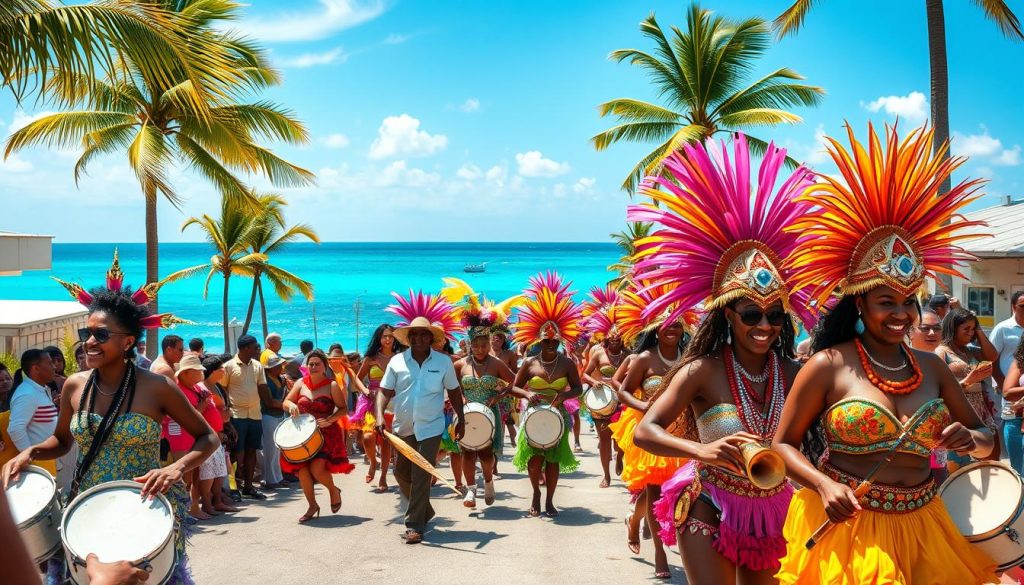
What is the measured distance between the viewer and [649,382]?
8.52 meters

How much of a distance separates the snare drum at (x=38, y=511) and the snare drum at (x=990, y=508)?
174 inches

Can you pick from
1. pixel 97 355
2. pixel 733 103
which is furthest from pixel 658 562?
pixel 733 103

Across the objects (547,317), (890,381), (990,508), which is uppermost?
(890,381)

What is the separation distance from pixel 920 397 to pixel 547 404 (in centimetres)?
730

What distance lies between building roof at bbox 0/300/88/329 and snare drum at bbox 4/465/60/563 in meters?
14.6

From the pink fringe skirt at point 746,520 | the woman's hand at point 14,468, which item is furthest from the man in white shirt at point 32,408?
the pink fringe skirt at point 746,520

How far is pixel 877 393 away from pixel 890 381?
0.08 m

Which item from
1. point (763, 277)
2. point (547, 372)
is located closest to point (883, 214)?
point (763, 277)

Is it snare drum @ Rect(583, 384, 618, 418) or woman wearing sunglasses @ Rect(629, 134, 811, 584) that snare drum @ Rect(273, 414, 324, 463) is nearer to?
snare drum @ Rect(583, 384, 618, 418)

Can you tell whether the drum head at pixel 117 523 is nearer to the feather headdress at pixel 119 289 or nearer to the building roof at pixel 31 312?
the feather headdress at pixel 119 289

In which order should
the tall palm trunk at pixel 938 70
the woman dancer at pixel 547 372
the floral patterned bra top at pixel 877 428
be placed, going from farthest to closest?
the tall palm trunk at pixel 938 70, the woman dancer at pixel 547 372, the floral patterned bra top at pixel 877 428

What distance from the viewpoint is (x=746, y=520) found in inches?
→ 187

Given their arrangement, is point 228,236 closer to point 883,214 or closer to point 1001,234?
point 1001,234

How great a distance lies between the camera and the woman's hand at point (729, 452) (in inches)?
158
